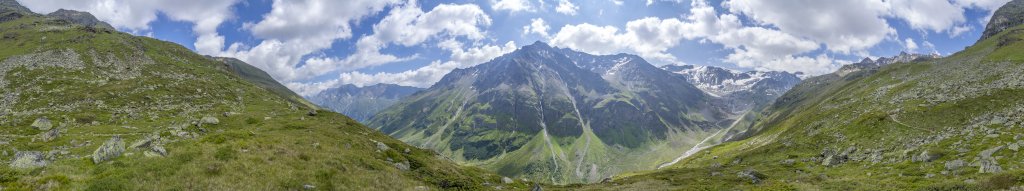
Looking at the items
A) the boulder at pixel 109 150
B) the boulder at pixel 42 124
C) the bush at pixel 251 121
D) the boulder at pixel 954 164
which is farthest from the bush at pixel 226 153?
the boulder at pixel 954 164

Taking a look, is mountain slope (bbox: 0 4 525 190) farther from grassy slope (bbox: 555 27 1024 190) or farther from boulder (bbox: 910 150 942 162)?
boulder (bbox: 910 150 942 162)

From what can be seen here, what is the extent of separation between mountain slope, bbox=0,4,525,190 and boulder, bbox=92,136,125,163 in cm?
6

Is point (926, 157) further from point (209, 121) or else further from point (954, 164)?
point (209, 121)

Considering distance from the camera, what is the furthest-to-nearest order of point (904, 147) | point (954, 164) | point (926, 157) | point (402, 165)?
point (904, 147) < point (926, 157) < point (954, 164) < point (402, 165)

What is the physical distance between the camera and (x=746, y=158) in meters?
128

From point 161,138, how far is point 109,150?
49.6 ft

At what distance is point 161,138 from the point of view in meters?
41.4

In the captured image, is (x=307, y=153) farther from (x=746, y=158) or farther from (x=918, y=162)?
(x=746, y=158)

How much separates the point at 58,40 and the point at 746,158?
735 ft

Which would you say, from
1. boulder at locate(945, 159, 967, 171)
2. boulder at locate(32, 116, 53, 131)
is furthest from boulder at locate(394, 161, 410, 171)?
boulder at locate(945, 159, 967, 171)

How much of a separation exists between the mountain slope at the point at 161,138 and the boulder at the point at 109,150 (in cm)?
6

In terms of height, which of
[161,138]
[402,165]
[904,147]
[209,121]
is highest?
[209,121]

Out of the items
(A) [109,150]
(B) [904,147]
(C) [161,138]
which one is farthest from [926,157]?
(C) [161,138]

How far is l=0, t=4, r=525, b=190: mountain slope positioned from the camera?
26.0 meters
